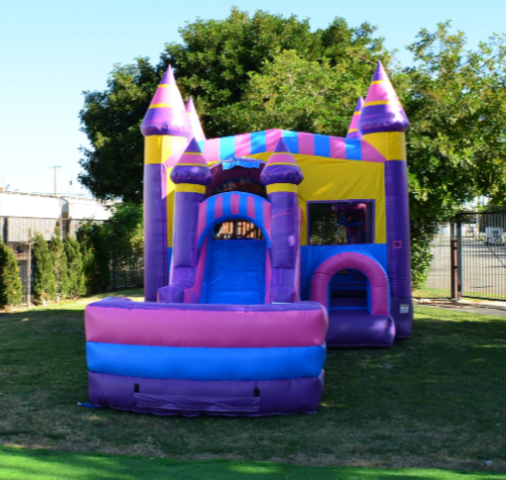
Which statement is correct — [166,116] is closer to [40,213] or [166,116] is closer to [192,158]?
[192,158]

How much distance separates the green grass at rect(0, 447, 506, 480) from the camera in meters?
3.79

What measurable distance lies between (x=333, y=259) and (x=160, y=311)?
12.8ft

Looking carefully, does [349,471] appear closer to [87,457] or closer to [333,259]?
[87,457]

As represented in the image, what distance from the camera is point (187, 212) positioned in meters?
8.13

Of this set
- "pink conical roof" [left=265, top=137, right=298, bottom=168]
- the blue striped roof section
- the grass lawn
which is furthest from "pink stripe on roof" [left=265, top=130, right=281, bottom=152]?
the grass lawn

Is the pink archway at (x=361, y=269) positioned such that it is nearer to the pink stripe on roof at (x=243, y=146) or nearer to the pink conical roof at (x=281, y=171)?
the pink conical roof at (x=281, y=171)

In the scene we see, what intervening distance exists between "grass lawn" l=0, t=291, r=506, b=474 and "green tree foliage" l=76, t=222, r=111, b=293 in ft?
23.4

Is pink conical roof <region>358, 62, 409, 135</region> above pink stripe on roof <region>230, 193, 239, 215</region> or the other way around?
above

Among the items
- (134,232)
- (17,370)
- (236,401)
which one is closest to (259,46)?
(134,232)

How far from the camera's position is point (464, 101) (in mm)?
12797

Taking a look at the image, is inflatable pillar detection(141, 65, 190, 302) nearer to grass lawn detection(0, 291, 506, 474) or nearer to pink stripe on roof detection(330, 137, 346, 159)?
grass lawn detection(0, 291, 506, 474)

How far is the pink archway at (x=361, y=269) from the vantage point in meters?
8.52

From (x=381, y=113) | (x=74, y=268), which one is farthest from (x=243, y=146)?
(x=74, y=268)

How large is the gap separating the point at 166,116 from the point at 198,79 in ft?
36.2
